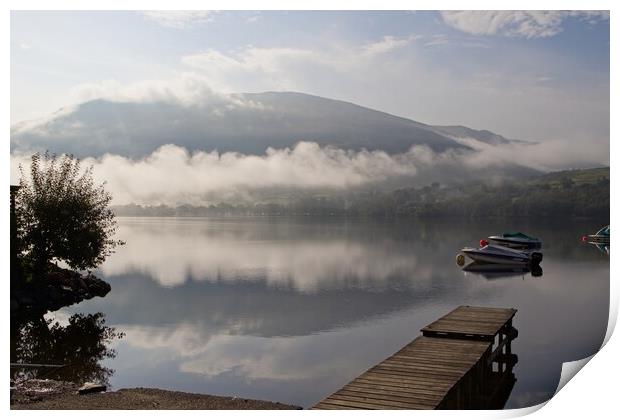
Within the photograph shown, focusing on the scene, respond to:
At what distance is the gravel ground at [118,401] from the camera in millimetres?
13703

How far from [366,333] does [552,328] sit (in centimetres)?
722

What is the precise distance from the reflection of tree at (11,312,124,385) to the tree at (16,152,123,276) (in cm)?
504

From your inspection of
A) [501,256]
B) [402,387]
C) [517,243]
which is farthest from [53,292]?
[517,243]

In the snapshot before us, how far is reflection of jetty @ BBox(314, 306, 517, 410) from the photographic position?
37.4 ft

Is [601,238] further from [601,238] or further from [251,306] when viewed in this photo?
[251,306]

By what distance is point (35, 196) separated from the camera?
109 feet

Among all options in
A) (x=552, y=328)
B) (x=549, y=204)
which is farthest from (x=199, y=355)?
(x=549, y=204)

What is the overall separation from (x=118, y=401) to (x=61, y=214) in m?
21.3

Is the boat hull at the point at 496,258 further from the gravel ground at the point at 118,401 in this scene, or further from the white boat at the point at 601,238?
the gravel ground at the point at 118,401

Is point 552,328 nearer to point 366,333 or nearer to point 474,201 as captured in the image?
point 366,333

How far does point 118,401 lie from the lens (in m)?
14.2

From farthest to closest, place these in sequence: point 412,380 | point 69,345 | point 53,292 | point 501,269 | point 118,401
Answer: point 501,269 → point 53,292 → point 69,345 → point 118,401 → point 412,380

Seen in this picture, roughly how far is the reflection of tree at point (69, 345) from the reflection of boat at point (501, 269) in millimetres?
31568

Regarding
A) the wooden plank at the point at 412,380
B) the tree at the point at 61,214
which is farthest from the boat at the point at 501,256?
the wooden plank at the point at 412,380
